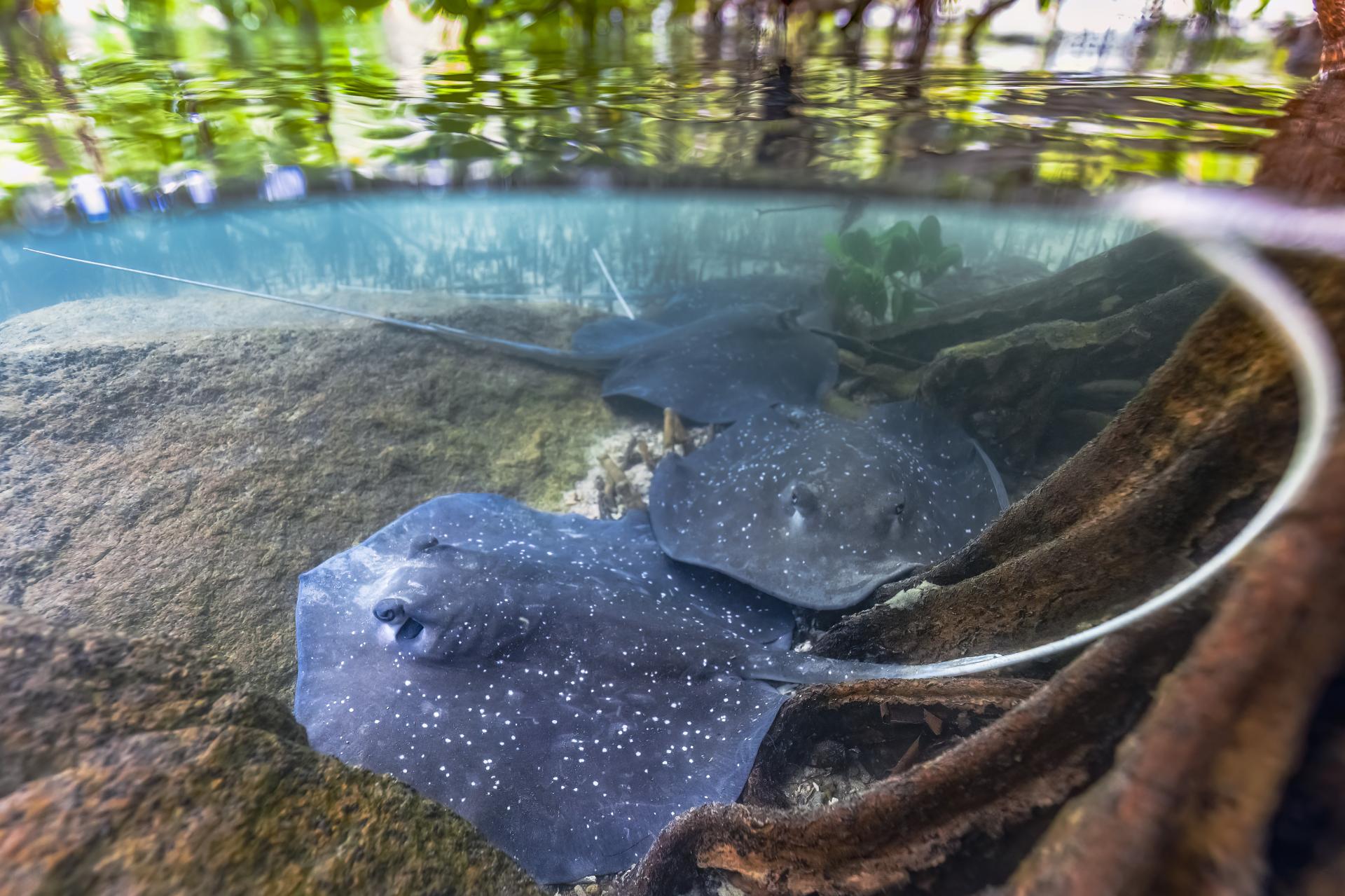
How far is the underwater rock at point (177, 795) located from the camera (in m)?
1.08

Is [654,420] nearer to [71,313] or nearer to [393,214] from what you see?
[71,313]

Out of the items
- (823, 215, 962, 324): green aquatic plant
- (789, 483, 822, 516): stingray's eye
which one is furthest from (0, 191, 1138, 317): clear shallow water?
(789, 483, 822, 516): stingray's eye

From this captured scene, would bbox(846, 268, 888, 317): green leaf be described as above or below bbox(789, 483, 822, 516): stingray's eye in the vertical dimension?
above

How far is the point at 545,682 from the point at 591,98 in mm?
4964

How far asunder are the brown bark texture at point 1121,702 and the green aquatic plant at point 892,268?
13.0 feet

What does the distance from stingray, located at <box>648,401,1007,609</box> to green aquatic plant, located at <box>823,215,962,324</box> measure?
256cm

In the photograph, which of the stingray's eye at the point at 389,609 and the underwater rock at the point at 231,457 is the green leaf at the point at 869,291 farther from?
the stingray's eye at the point at 389,609

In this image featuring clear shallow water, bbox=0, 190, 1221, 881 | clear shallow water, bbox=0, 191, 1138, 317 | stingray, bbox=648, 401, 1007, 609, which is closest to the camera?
clear shallow water, bbox=0, 190, 1221, 881

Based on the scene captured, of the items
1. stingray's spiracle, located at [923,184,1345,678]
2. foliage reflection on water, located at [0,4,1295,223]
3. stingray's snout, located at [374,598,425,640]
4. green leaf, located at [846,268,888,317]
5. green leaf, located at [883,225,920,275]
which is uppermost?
foliage reflection on water, located at [0,4,1295,223]

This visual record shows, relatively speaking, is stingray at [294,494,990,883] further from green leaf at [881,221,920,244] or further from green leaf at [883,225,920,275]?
green leaf at [881,221,920,244]

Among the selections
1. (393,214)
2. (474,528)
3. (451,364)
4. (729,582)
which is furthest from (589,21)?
(393,214)

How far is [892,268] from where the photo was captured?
7094 millimetres

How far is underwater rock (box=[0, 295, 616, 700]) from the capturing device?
9.82 ft

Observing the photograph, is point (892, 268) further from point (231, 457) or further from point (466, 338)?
point (231, 457)
